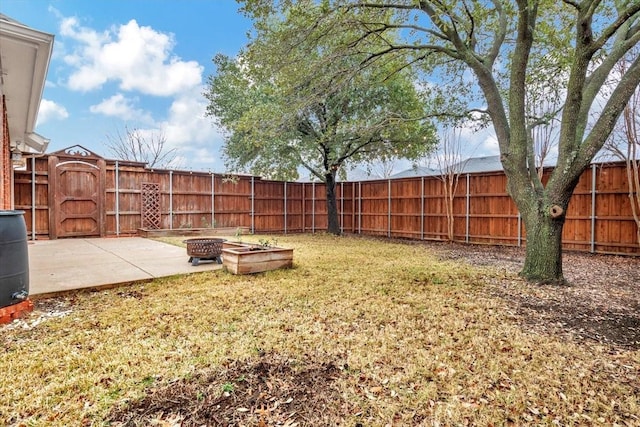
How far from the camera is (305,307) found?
3.30m

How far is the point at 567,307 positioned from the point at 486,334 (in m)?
1.43

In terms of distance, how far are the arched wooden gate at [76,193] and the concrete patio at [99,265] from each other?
1.80 m

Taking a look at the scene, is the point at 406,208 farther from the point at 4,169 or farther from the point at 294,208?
the point at 4,169

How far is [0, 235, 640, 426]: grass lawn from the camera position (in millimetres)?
1650

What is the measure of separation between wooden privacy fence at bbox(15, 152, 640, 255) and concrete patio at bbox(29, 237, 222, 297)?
219 centimetres

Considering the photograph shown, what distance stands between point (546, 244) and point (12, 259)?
590 cm

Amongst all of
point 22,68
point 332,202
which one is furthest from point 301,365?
point 332,202

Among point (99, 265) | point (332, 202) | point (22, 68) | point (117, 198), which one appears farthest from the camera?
point (332, 202)

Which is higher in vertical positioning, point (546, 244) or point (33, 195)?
point (33, 195)

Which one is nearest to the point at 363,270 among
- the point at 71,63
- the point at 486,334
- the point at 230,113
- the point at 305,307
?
the point at 305,307

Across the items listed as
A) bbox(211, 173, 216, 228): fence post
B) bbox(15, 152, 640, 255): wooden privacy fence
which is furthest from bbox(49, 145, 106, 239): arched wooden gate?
bbox(211, 173, 216, 228): fence post

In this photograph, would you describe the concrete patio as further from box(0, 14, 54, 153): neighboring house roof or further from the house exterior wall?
box(0, 14, 54, 153): neighboring house roof

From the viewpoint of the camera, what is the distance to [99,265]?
4.96 metres

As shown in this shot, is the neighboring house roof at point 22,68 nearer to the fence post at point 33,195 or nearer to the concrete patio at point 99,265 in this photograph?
the fence post at point 33,195
